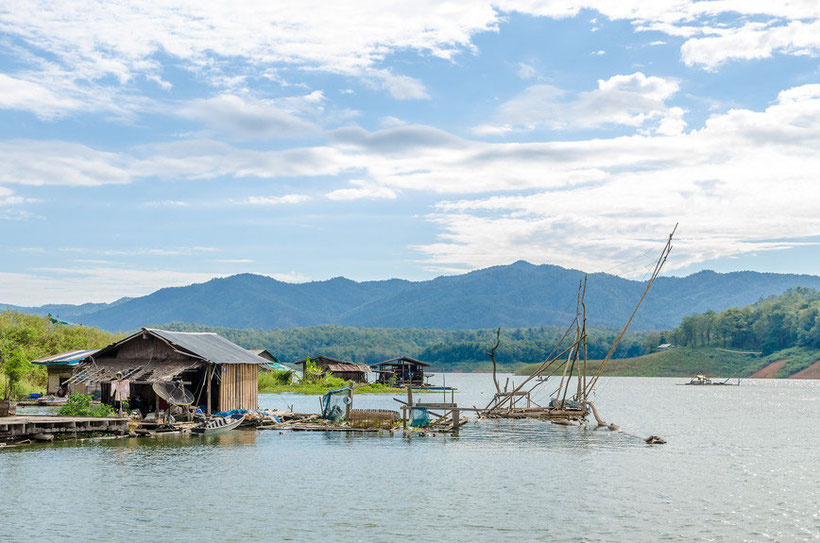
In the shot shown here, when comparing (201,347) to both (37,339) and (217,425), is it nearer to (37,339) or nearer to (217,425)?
(217,425)

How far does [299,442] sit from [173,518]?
78.8 feet

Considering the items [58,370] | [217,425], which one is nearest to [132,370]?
[217,425]

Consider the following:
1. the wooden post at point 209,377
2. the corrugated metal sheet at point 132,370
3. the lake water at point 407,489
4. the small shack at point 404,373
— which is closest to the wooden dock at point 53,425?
the lake water at point 407,489

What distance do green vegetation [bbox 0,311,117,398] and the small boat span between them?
39892 millimetres

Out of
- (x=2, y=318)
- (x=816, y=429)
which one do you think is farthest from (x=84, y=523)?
(x=2, y=318)

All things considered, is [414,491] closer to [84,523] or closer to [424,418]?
[84,523]

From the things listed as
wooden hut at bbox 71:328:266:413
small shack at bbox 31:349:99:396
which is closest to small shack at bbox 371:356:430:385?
small shack at bbox 31:349:99:396

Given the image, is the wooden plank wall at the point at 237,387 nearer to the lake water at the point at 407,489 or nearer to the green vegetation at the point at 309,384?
the lake water at the point at 407,489

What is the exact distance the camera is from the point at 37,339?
336 ft

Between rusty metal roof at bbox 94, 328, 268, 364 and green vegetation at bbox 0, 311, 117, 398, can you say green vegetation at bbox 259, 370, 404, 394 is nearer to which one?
green vegetation at bbox 0, 311, 117, 398

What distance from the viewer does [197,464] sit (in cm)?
3953

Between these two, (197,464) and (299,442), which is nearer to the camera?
(197,464)

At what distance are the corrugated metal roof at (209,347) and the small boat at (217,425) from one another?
435 centimetres

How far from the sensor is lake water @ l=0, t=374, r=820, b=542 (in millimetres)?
Result: 26203
